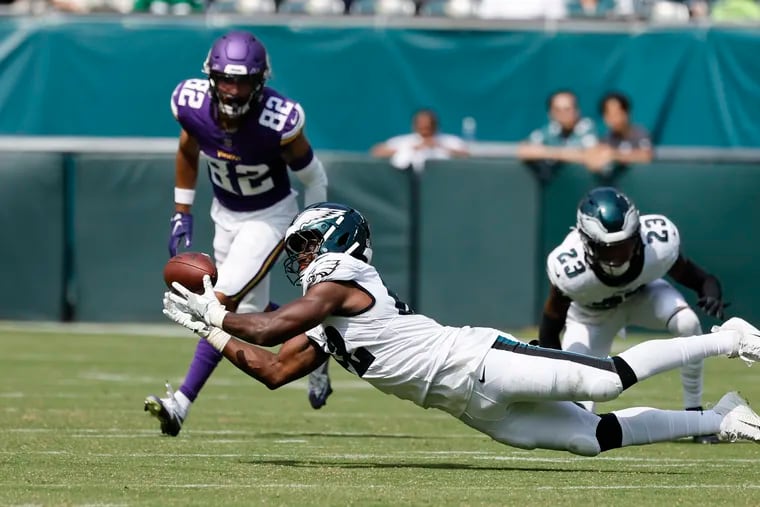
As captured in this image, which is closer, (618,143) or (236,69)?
(236,69)

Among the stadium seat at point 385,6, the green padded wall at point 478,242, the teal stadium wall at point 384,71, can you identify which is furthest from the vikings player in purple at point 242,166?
the stadium seat at point 385,6

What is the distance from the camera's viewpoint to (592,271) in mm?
7477

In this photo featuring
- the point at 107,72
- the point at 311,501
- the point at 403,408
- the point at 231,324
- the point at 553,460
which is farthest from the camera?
the point at 107,72

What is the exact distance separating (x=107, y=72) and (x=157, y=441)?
8914 mm

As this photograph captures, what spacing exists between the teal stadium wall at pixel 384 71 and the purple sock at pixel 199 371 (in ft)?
26.4

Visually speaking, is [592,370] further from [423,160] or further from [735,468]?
[423,160]

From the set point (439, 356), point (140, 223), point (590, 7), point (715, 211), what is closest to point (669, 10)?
point (590, 7)

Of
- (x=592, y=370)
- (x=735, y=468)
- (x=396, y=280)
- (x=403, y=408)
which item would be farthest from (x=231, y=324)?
(x=396, y=280)

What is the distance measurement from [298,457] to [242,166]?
6.44ft

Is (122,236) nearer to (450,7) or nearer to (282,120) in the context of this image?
(450,7)

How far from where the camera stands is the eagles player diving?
711 cm

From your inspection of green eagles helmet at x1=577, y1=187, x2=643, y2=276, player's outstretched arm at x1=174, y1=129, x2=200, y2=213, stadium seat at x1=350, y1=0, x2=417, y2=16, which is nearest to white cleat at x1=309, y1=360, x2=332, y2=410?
player's outstretched arm at x1=174, y1=129, x2=200, y2=213

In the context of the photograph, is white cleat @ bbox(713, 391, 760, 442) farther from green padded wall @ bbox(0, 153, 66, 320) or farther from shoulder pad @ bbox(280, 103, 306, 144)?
green padded wall @ bbox(0, 153, 66, 320)

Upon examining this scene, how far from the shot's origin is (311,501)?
5215 millimetres
